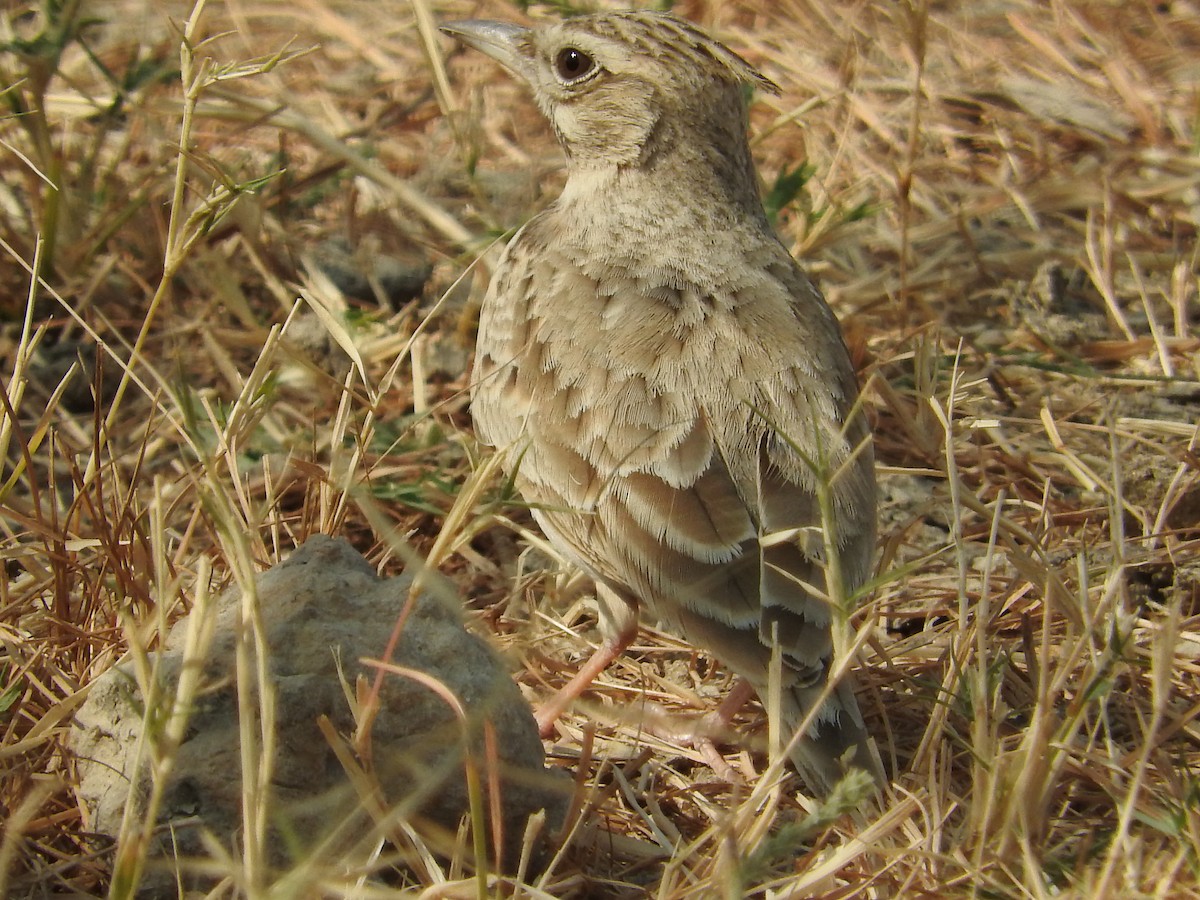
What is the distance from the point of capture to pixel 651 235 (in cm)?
374

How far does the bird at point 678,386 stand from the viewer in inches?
112

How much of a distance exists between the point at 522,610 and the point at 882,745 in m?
1.19

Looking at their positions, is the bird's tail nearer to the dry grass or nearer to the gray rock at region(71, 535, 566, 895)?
the dry grass

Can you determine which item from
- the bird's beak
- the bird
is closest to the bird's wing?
the bird

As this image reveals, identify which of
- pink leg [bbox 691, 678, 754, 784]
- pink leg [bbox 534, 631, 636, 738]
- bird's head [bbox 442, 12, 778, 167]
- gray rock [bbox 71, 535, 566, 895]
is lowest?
pink leg [bbox 691, 678, 754, 784]

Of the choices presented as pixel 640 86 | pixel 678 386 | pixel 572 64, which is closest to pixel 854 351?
pixel 640 86

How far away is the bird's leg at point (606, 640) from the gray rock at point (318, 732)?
659mm

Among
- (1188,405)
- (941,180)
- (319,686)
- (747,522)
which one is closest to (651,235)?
(747,522)

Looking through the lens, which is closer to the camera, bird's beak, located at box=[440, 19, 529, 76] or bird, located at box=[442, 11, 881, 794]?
bird, located at box=[442, 11, 881, 794]

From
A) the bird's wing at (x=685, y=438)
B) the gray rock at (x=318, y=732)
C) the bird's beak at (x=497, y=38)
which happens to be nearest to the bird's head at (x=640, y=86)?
the bird's beak at (x=497, y=38)

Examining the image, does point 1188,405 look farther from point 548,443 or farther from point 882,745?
point 548,443

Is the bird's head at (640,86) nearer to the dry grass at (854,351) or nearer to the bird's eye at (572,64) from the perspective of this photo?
the bird's eye at (572,64)

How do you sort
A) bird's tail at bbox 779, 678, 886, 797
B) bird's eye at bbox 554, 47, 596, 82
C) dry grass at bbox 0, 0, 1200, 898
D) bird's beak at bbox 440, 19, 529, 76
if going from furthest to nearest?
1. bird's beak at bbox 440, 19, 529, 76
2. bird's eye at bbox 554, 47, 596, 82
3. bird's tail at bbox 779, 678, 886, 797
4. dry grass at bbox 0, 0, 1200, 898

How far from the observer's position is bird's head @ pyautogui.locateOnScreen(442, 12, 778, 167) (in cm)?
380
